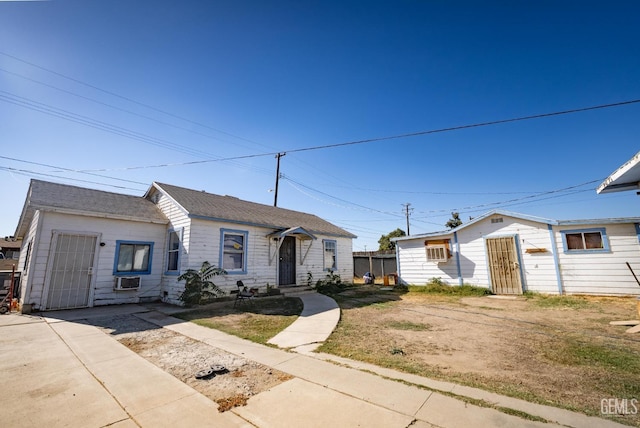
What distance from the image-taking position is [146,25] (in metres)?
7.84

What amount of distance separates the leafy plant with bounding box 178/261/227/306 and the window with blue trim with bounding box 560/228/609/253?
46.1ft

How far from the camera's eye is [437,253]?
535 inches

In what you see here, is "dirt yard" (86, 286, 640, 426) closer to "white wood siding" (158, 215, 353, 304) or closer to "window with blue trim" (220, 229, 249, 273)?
"white wood siding" (158, 215, 353, 304)

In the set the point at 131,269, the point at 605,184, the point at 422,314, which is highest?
the point at 605,184

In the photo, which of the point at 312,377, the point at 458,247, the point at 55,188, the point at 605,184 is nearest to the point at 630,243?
the point at 458,247

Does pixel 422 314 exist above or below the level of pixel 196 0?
below

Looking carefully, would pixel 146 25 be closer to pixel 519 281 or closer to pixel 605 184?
pixel 605 184

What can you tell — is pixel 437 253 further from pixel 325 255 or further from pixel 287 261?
pixel 287 261

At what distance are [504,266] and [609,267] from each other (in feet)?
10.8

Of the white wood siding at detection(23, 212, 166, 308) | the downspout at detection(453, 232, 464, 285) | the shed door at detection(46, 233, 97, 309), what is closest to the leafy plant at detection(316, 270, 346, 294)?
the downspout at detection(453, 232, 464, 285)

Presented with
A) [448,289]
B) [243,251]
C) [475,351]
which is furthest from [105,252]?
[448,289]

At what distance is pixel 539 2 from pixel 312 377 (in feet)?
32.8

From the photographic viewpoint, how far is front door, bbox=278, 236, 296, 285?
13.6 metres

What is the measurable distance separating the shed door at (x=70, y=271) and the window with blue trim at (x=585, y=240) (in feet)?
60.1
